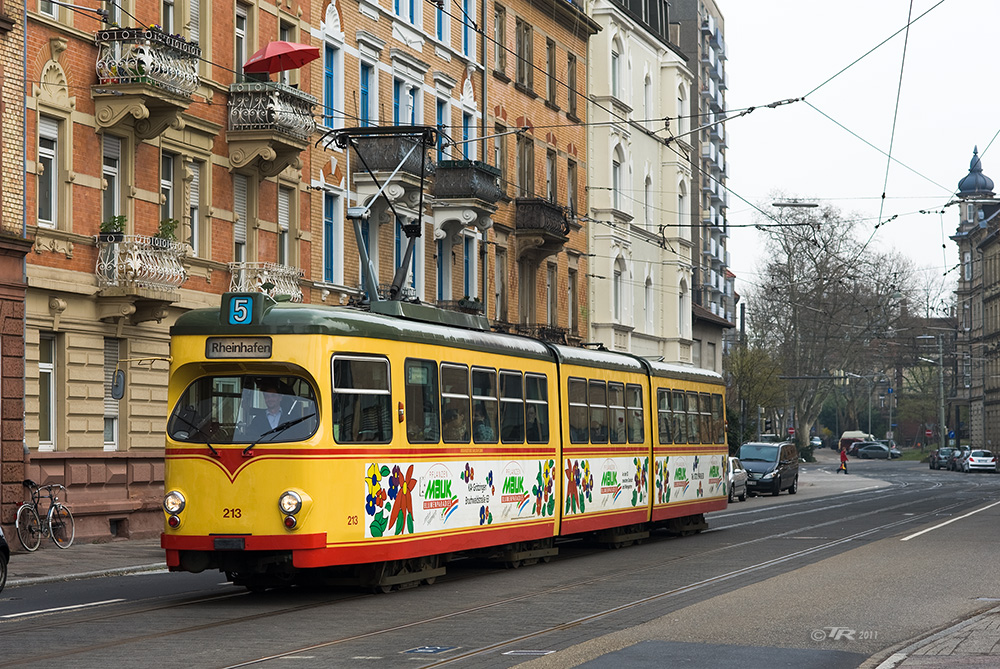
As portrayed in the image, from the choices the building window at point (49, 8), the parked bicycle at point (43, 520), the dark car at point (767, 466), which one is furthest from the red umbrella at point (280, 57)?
the dark car at point (767, 466)

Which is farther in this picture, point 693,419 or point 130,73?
point 693,419

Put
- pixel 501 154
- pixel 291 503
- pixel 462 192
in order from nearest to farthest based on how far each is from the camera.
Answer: pixel 291 503 < pixel 462 192 < pixel 501 154

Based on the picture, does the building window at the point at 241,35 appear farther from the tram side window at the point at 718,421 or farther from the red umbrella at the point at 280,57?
the tram side window at the point at 718,421

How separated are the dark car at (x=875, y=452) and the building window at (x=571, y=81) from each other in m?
80.8

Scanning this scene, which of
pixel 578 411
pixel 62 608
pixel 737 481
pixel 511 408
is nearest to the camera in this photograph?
pixel 62 608

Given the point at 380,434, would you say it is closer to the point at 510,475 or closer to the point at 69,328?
the point at 510,475

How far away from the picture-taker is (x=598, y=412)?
24438 millimetres

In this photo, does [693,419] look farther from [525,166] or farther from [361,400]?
[525,166]

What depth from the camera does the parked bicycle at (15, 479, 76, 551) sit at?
24375 millimetres

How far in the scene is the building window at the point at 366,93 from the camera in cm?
3722

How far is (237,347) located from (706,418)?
51.5 feet

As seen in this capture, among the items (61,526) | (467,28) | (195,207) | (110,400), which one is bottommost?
(61,526)

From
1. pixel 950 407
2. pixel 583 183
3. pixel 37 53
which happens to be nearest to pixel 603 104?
pixel 583 183

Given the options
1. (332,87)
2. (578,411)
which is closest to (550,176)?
(332,87)
